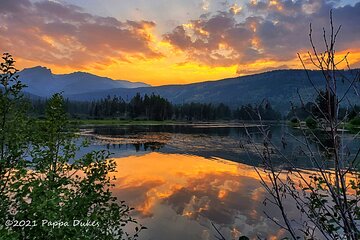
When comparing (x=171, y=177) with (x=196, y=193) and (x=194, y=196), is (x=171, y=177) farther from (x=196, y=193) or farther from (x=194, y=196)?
(x=194, y=196)

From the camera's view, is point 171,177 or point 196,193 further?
point 171,177

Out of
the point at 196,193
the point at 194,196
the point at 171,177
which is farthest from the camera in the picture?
the point at 171,177

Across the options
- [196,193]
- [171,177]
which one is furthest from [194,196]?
[171,177]

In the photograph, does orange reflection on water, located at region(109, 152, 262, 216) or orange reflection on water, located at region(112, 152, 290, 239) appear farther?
orange reflection on water, located at region(109, 152, 262, 216)

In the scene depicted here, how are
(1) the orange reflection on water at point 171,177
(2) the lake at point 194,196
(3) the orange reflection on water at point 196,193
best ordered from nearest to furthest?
(2) the lake at point 194,196, (3) the orange reflection on water at point 196,193, (1) the orange reflection on water at point 171,177

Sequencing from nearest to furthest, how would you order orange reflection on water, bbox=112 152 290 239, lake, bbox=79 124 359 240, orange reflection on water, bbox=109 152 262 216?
lake, bbox=79 124 359 240 < orange reflection on water, bbox=112 152 290 239 < orange reflection on water, bbox=109 152 262 216

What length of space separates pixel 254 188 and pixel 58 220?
17.1 metres

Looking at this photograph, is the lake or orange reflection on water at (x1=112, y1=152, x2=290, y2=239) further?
orange reflection on water at (x1=112, y1=152, x2=290, y2=239)

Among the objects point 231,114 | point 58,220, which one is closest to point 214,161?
point 58,220

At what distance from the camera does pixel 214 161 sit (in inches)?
1167

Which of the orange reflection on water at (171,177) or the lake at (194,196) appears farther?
the orange reflection on water at (171,177)

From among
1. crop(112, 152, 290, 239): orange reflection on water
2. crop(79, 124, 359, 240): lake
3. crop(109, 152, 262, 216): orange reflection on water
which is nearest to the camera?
crop(79, 124, 359, 240): lake

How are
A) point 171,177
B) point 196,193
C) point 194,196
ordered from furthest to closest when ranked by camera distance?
1. point 171,177
2. point 196,193
3. point 194,196

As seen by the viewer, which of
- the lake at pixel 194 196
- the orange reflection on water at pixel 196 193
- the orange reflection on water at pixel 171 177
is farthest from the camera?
the orange reflection on water at pixel 171 177
